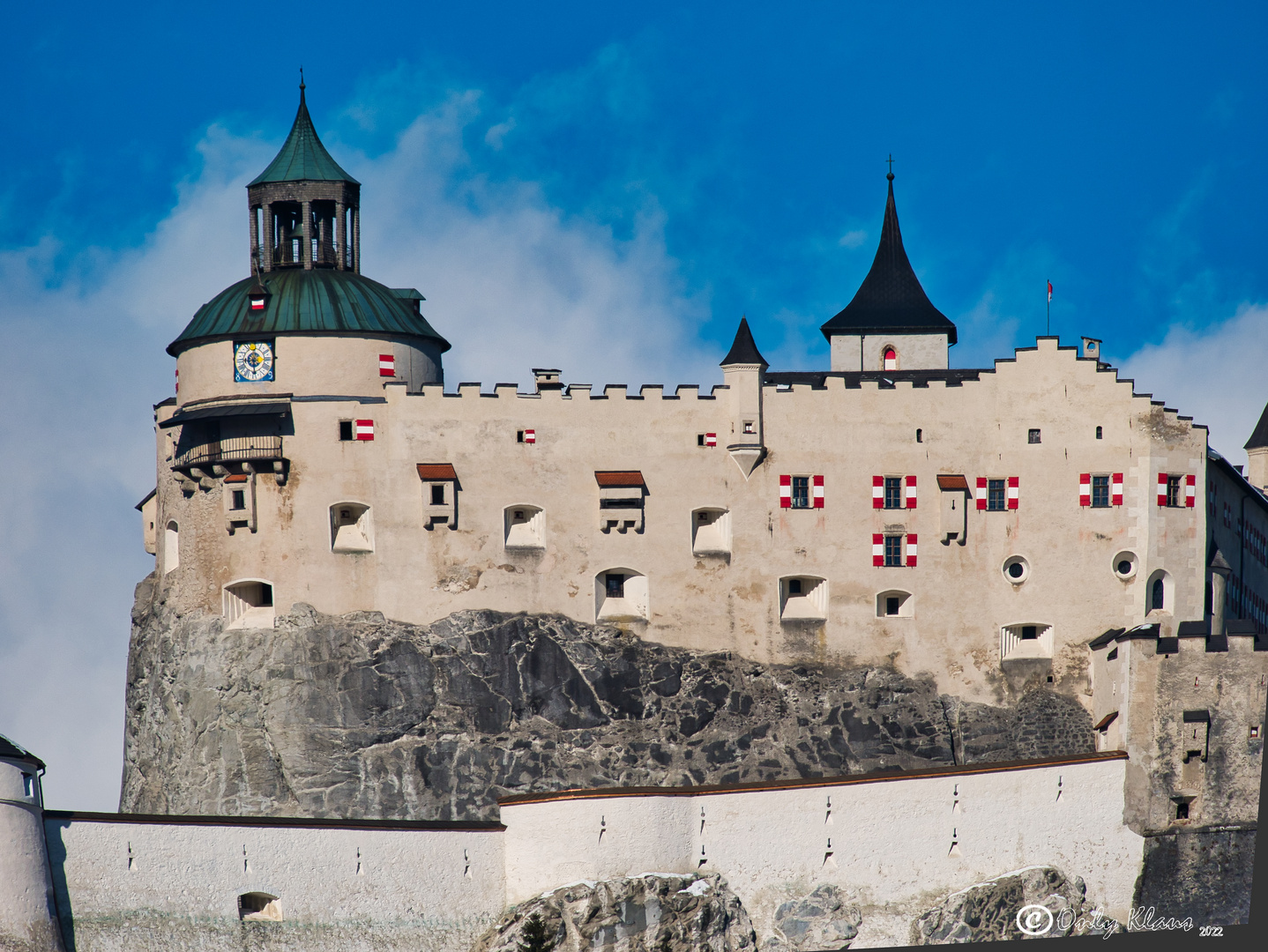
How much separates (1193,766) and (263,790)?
23.5 metres

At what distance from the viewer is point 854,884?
58.2m

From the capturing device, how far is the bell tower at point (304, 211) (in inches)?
2736

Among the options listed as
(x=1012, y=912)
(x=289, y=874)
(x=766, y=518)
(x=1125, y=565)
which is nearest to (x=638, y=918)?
(x=289, y=874)

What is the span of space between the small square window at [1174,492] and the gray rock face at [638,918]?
1736 centimetres

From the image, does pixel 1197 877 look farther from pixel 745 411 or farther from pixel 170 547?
pixel 170 547

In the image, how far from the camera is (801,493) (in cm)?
6625

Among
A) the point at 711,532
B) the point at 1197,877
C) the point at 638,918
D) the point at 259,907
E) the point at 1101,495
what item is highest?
the point at 1101,495

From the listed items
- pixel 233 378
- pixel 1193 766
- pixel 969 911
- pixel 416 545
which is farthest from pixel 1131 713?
pixel 233 378

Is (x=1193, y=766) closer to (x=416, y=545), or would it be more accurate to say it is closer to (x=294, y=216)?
(x=416, y=545)

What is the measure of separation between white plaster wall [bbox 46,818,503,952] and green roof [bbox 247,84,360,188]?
71.3ft

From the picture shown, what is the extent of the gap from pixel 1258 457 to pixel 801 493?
2769 cm

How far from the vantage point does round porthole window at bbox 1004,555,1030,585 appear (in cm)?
6600

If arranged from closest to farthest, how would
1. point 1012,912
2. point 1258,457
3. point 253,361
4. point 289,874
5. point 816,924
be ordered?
point 289,874 → point 816,924 → point 1012,912 → point 253,361 → point 1258,457

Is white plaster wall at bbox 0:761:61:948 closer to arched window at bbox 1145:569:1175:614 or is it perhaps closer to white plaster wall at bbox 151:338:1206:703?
white plaster wall at bbox 151:338:1206:703
